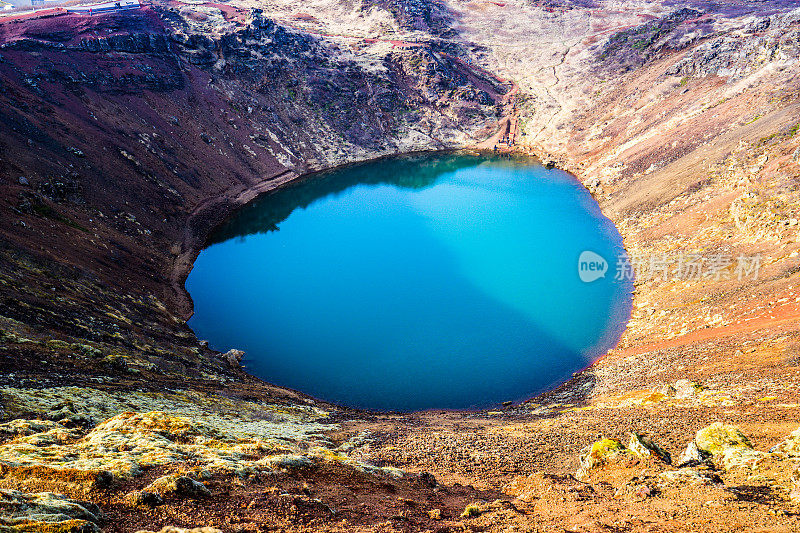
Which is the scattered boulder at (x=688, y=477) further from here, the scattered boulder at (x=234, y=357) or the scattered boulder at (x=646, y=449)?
the scattered boulder at (x=234, y=357)

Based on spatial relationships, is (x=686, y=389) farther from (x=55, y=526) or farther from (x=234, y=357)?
(x=234, y=357)

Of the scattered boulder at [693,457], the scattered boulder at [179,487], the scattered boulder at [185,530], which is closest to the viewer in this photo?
the scattered boulder at [185,530]

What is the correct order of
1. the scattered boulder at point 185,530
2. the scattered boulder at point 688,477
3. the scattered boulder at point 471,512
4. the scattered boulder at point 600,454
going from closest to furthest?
the scattered boulder at point 185,530 < the scattered boulder at point 471,512 < the scattered boulder at point 688,477 < the scattered boulder at point 600,454

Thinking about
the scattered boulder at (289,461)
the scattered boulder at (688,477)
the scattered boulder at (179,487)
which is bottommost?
the scattered boulder at (179,487)

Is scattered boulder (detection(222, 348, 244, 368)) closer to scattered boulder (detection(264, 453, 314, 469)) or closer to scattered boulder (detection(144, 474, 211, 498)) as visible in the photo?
scattered boulder (detection(264, 453, 314, 469))

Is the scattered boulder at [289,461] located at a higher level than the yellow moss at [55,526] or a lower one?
higher

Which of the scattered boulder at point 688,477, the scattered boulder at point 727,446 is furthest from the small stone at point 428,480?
the scattered boulder at point 727,446

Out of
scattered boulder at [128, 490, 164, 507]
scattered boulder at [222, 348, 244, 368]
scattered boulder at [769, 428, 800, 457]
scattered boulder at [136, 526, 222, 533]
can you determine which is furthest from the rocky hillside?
scattered boulder at [136, 526, 222, 533]

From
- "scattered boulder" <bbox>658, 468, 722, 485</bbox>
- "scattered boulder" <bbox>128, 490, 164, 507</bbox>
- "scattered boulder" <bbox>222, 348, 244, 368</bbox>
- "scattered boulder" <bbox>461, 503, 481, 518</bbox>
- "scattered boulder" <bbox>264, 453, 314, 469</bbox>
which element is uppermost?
"scattered boulder" <bbox>222, 348, 244, 368</bbox>

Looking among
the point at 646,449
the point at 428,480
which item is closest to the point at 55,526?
the point at 428,480
